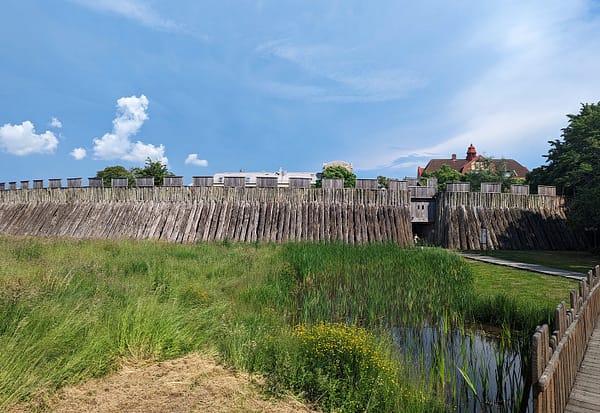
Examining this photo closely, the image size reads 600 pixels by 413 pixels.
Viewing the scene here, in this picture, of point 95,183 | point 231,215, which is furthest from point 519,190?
point 95,183

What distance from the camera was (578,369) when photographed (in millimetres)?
4355

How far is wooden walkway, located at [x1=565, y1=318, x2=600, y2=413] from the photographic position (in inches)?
139

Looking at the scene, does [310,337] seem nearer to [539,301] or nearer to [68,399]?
[68,399]

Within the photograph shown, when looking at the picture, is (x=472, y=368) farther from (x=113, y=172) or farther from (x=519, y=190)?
(x=113, y=172)

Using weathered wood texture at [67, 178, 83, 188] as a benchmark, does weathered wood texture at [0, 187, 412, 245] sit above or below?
below

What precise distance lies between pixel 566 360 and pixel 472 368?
4.56 ft

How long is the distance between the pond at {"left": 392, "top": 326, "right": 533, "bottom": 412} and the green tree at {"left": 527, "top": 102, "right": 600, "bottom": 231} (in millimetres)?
13538

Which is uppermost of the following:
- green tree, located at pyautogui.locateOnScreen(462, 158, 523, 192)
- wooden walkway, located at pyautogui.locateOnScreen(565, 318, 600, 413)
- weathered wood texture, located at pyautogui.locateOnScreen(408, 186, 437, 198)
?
green tree, located at pyautogui.locateOnScreen(462, 158, 523, 192)

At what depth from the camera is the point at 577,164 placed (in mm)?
19984

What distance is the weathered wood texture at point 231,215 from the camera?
1808cm

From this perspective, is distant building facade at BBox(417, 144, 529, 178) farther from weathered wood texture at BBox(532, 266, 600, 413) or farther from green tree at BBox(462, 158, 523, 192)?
weathered wood texture at BBox(532, 266, 600, 413)

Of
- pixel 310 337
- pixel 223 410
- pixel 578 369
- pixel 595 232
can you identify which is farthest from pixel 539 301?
pixel 595 232

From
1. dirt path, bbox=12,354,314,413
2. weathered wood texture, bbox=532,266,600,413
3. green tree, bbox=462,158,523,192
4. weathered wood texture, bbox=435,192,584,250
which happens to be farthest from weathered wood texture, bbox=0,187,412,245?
green tree, bbox=462,158,523,192

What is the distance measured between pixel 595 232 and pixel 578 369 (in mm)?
18670
